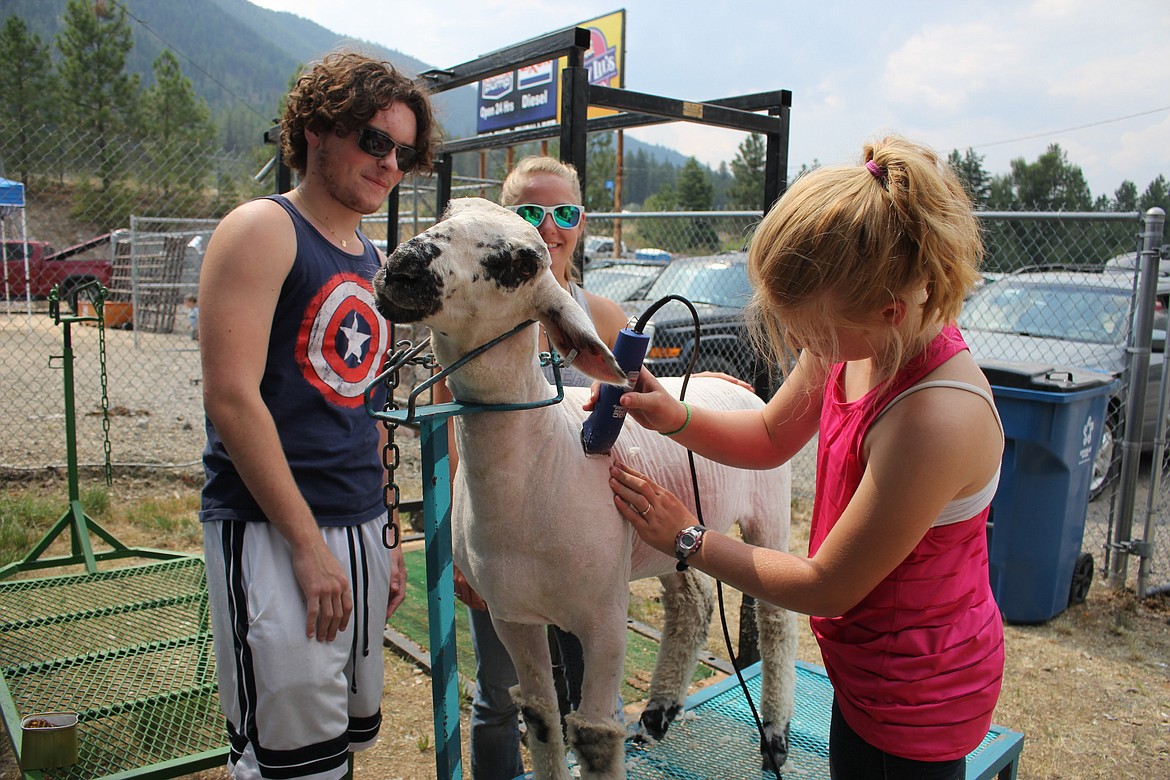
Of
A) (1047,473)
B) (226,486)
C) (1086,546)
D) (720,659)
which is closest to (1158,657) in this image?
(1047,473)

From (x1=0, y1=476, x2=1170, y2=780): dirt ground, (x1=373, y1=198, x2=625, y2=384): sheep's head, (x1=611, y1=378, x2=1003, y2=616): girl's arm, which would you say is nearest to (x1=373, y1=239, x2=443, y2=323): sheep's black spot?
(x1=373, y1=198, x2=625, y2=384): sheep's head

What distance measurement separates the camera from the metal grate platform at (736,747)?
2697mm

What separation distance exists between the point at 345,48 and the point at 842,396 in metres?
1.52

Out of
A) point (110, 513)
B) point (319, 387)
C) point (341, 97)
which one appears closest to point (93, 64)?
point (110, 513)

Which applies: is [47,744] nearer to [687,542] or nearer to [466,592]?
[466,592]

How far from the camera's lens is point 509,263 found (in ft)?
5.26

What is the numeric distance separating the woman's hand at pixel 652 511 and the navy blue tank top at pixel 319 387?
66cm

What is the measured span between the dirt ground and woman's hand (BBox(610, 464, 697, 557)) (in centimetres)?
203

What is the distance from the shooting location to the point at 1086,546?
609 centimetres

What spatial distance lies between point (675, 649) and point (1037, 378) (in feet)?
10.1

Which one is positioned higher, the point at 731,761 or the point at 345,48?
the point at 345,48

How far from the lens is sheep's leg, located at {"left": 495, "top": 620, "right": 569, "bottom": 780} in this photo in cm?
204

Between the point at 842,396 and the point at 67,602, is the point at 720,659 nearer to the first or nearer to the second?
the point at 842,396

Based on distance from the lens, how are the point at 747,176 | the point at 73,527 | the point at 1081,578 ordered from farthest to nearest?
the point at 747,176 → the point at 1081,578 → the point at 73,527
